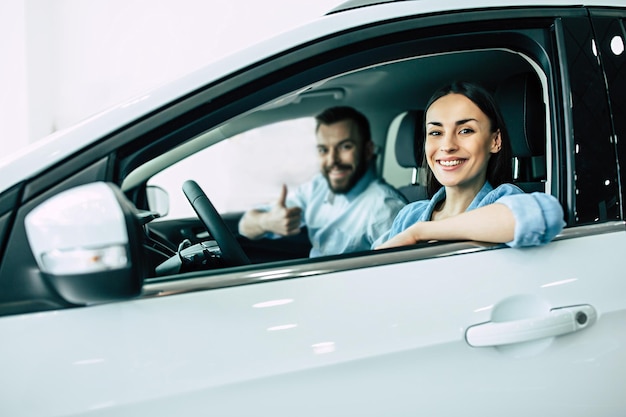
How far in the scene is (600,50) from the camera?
3.76 feet

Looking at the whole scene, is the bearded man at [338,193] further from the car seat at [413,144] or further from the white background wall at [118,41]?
the white background wall at [118,41]

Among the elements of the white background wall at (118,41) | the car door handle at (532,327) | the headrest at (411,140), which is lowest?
the car door handle at (532,327)

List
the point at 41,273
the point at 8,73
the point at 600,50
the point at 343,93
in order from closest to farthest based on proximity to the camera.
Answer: the point at 41,273 → the point at 600,50 → the point at 343,93 → the point at 8,73

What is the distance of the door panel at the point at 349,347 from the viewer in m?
0.81

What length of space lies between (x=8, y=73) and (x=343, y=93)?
3429 millimetres

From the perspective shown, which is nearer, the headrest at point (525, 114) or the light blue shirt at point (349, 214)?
the headrest at point (525, 114)

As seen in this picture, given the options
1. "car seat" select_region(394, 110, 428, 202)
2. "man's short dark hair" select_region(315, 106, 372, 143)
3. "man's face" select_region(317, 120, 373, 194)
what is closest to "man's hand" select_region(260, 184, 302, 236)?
"man's face" select_region(317, 120, 373, 194)

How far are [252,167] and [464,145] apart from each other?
368 centimetres

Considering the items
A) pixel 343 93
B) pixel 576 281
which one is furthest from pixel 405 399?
pixel 343 93

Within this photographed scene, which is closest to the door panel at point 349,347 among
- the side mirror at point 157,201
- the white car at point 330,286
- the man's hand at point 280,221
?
the white car at point 330,286

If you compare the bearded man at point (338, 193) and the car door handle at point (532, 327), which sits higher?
the bearded man at point (338, 193)

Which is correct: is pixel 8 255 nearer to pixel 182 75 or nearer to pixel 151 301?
pixel 151 301

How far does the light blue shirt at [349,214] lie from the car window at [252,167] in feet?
5.32

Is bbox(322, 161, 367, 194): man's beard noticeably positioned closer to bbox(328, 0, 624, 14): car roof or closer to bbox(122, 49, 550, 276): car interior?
bbox(122, 49, 550, 276): car interior
